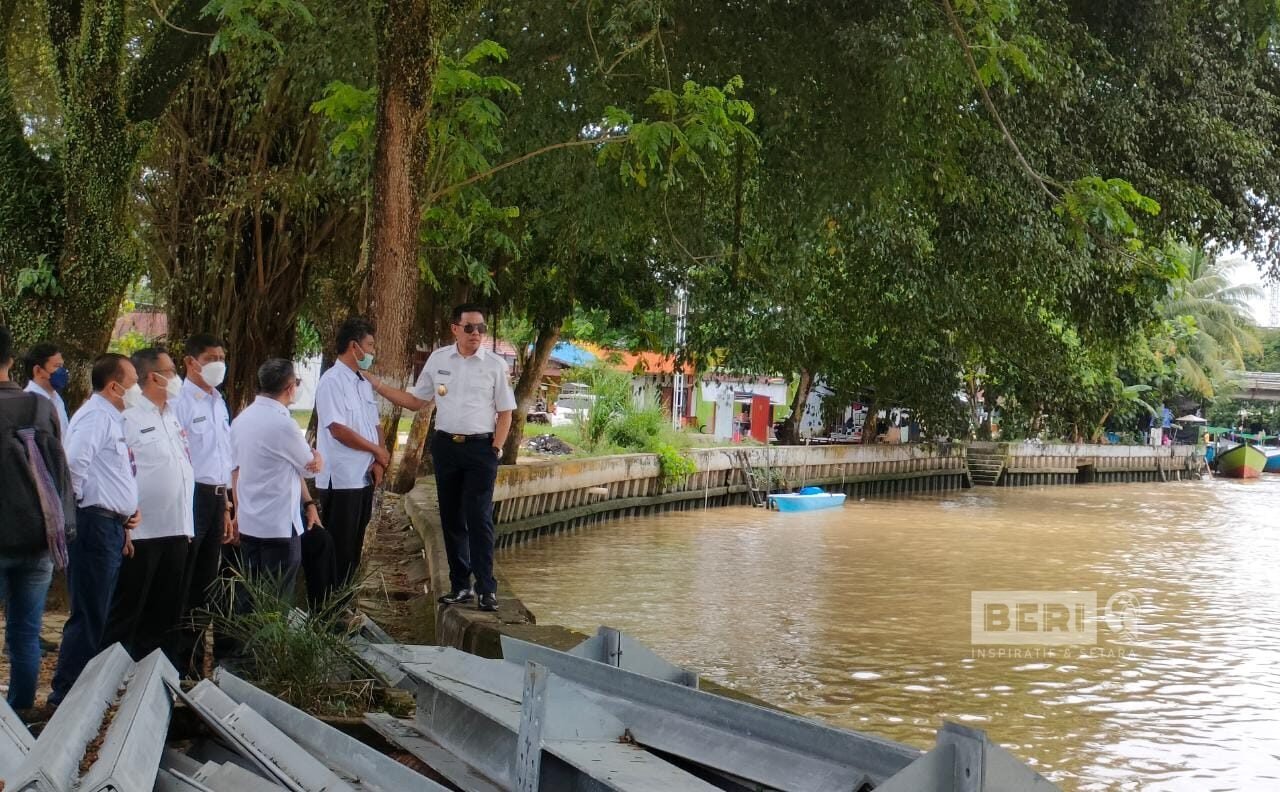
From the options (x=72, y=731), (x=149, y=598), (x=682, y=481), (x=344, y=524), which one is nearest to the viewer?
(x=72, y=731)

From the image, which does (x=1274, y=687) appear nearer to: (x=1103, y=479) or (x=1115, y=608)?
(x=1115, y=608)

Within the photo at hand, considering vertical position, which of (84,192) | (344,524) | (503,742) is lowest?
(503,742)

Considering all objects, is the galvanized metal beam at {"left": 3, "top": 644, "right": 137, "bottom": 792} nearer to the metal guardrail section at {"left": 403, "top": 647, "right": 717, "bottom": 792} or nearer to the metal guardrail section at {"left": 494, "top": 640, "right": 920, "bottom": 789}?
the metal guardrail section at {"left": 403, "top": 647, "right": 717, "bottom": 792}

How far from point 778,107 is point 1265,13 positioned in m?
3.59

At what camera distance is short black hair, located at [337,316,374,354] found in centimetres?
633

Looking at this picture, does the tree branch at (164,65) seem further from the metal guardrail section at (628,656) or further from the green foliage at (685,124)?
the metal guardrail section at (628,656)

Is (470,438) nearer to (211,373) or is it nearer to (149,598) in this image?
(211,373)

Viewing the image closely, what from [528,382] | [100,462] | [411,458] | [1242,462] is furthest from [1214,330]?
[100,462]

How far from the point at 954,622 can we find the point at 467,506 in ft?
26.2

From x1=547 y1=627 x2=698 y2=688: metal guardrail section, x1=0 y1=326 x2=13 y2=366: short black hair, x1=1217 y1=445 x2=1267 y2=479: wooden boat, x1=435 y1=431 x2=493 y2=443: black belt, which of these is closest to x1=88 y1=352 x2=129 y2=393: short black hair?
x1=0 y1=326 x2=13 y2=366: short black hair

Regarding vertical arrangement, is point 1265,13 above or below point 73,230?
above

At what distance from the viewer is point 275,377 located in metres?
5.95

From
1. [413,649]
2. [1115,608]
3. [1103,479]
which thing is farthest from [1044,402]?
[413,649]

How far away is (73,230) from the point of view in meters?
7.64
